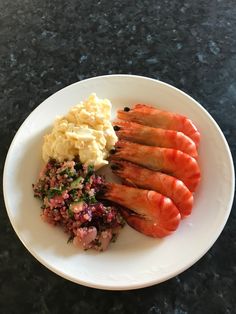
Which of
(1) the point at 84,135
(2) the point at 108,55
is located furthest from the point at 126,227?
(2) the point at 108,55

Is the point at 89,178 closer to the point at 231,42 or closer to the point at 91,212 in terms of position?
the point at 91,212

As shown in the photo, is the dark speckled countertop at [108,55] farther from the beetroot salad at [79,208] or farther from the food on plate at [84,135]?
the food on plate at [84,135]

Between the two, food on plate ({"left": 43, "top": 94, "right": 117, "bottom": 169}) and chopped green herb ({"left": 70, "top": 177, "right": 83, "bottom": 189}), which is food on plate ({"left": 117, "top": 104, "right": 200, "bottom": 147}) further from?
chopped green herb ({"left": 70, "top": 177, "right": 83, "bottom": 189})

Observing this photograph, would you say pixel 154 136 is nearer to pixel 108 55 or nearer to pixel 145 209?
pixel 145 209

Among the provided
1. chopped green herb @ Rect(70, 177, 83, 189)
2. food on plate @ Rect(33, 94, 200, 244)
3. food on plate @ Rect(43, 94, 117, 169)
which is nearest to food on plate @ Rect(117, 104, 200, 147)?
food on plate @ Rect(33, 94, 200, 244)

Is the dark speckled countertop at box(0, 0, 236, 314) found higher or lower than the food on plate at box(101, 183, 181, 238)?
higher

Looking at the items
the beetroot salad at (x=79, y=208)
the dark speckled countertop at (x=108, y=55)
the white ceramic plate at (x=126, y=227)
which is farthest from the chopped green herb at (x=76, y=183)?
the dark speckled countertop at (x=108, y=55)

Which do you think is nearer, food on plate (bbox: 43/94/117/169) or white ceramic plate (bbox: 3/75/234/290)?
white ceramic plate (bbox: 3/75/234/290)
